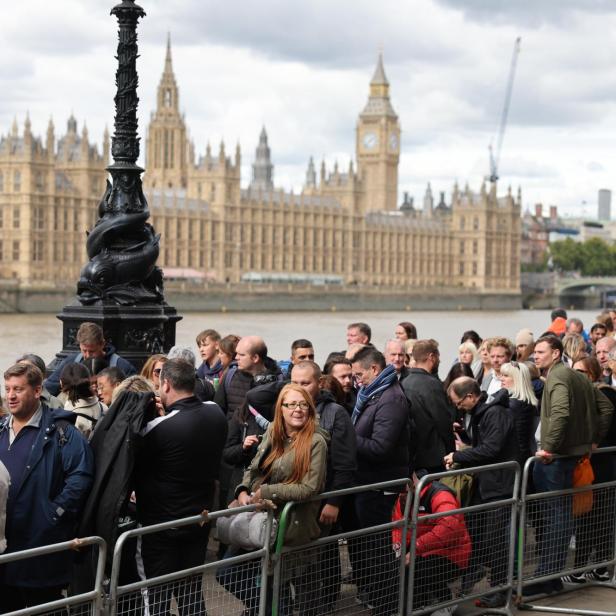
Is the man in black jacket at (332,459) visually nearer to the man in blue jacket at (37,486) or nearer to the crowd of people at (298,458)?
the crowd of people at (298,458)

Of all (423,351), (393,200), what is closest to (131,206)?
(423,351)

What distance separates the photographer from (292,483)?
4480 mm

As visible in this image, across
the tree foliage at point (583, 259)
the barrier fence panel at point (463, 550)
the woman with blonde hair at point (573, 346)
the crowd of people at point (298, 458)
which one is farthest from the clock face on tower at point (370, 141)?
the barrier fence panel at point (463, 550)

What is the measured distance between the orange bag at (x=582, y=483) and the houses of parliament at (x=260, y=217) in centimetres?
5624

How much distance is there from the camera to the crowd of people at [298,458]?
415cm

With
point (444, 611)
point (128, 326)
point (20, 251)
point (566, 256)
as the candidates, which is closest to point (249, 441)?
point (444, 611)

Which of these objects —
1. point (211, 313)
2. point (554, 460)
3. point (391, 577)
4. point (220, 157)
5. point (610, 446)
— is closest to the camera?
point (391, 577)

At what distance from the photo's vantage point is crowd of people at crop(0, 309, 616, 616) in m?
4.15

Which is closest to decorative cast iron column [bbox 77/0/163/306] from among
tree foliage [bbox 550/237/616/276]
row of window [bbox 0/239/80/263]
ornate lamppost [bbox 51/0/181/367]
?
ornate lamppost [bbox 51/0/181/367]

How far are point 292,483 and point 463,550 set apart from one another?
95 cm

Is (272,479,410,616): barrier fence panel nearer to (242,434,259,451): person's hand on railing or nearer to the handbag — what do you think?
the handbag

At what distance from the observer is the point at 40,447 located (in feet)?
13.6

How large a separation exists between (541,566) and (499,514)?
454mm

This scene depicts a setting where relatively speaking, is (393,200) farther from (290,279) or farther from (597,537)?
(597,537)
